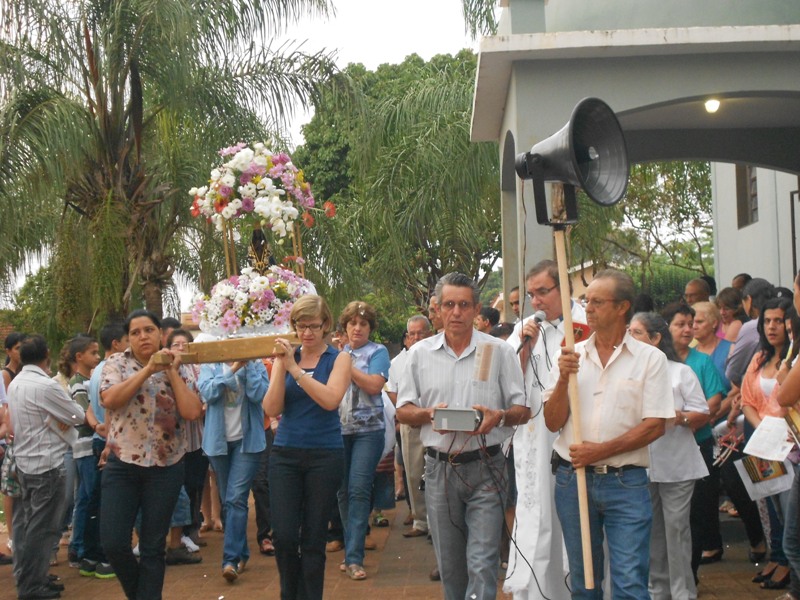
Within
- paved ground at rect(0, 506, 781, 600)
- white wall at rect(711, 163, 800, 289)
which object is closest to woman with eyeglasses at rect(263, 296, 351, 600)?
paved ground at rect(0, 506, 781, 600)

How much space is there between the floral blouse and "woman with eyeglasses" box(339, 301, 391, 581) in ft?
6.36

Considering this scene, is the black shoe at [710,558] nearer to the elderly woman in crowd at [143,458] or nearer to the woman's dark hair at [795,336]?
the woman's dark hair at [795,336]

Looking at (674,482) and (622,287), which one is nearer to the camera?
(622,287)

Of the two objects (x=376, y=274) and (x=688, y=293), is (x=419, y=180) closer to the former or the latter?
(x=376, y=274)

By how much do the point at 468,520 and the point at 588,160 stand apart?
2.08 metres

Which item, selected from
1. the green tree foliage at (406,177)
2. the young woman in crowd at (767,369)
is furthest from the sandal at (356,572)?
the green tree foliage at (406,177)

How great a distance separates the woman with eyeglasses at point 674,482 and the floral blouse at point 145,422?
3132mm

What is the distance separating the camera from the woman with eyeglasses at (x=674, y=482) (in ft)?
23.5

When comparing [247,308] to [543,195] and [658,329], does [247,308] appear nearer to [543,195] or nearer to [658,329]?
[658,329]

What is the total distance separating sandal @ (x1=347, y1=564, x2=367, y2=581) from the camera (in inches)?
352

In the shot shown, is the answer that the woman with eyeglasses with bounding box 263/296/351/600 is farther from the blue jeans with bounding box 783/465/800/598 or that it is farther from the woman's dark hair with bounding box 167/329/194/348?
the woman's dark hair with bounding box 167/329/194/348

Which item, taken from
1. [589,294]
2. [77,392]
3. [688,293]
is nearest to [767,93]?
[688,293]

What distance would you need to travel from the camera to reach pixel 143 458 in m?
6.96

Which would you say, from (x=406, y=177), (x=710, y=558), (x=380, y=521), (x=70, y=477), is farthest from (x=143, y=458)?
(x=406, y=177)
